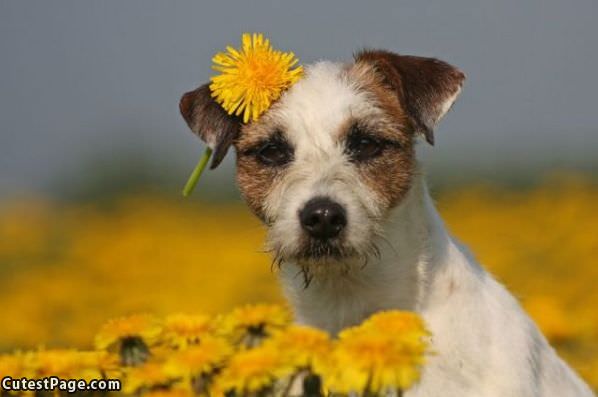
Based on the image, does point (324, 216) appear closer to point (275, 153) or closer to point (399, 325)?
point (275, 153)

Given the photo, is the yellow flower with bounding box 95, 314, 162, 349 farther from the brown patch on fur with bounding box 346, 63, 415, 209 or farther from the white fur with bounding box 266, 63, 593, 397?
the brown patch on fur with bounding box 346, 63, 415, 209

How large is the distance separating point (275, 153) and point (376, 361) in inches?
100

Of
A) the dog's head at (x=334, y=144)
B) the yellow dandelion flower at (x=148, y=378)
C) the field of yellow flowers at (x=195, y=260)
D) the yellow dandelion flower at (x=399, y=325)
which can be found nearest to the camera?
the yellow dandelion flower at (x=399, y=325)

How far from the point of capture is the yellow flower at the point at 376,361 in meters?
2.83

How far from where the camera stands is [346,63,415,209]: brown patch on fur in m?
5.06

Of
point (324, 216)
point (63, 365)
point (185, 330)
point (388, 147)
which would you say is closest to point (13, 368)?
point (63, 365)

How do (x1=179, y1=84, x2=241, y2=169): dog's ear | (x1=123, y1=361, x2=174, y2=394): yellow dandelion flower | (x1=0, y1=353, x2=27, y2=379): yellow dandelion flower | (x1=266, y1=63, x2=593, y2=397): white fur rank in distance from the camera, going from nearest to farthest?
1. (x1=123, y1=361, x2=174, y2=394): yellow dandelion flower
2. (x1=0, y1=353, x2=27, y2=379): yellow dandelion flower
3. (x1=266, y1=63, x2=593, y2=397): white fur
4. (x1=179, y1=84, x2=241, y2=169): dog's ear

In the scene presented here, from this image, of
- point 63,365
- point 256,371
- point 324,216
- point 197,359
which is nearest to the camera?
point 256,371

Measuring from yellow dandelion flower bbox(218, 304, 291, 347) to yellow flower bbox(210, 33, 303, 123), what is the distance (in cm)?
158

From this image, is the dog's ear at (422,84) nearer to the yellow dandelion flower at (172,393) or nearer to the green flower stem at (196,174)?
the green flower stem at (196,174)

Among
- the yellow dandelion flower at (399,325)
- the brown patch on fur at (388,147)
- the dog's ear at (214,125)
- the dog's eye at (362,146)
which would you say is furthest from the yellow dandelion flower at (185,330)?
the dog's ear at (214,125)

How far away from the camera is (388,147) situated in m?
5.25

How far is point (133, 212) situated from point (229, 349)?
12.2 meters

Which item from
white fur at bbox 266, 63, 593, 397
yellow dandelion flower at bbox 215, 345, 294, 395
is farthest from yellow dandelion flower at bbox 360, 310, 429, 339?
white fur at bbox 266, 63, 593, 397
